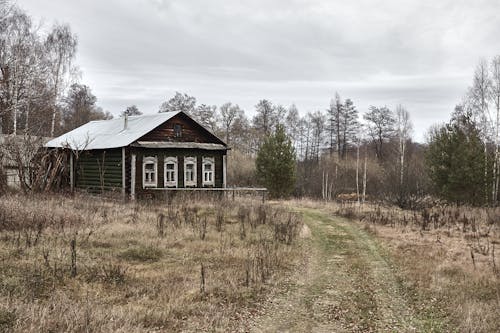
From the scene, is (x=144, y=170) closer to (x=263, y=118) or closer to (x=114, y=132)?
(x=114, y=132)

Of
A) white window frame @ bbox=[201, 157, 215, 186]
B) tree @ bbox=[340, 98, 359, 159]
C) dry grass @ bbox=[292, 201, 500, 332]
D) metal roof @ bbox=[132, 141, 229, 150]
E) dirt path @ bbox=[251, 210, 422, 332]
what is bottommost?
dirt path @ bbox=[251, 210, 422, 332]

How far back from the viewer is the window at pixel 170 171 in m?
21.5

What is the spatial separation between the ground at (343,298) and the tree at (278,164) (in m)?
15.4

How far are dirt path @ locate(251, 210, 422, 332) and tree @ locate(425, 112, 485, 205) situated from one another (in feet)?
52.8

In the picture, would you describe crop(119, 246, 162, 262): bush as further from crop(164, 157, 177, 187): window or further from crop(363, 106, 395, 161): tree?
crop(363, 106, 395, 161): tree

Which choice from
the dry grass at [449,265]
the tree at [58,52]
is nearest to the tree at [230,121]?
the tree at [58,52]

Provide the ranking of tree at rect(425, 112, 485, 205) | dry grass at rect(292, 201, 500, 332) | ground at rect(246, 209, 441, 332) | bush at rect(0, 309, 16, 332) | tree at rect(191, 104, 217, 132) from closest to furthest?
bush at rect(0, 309, 16, 332) < ground at rect(246, 209, 441, 332) < dry grass at rect(292, 201, 500, 332) < tree at rect(425, 112, 485, 205) < tree at rect(191, 104, 217, 132)

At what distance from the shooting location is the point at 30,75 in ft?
54.2

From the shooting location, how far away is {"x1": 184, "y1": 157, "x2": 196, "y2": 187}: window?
72.6 ft

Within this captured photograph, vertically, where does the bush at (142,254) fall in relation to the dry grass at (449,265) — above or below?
above

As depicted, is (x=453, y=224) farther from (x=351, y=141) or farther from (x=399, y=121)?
(x=351, y=141)

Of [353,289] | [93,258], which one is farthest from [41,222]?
[353,289]

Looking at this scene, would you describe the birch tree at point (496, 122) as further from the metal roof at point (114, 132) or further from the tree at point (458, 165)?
the metal roof at point (114, 132)

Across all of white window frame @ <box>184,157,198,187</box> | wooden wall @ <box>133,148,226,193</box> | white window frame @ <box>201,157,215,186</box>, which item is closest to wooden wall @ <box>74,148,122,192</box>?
wooden wall @ <box>133,148,226,193</box>
